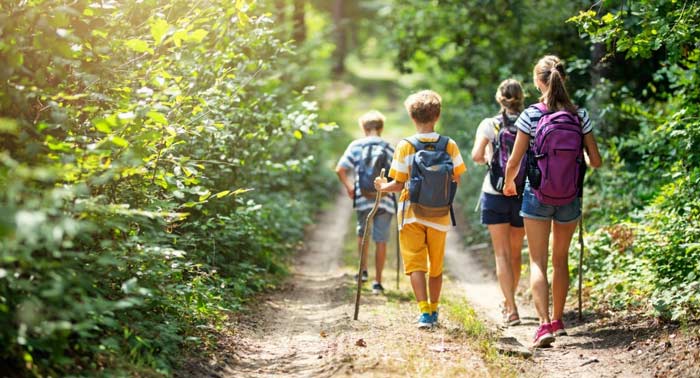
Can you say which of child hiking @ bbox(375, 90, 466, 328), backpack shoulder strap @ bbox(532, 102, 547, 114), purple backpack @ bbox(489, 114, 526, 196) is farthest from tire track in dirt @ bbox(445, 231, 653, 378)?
backpack shoulder strap @ bbox(532, 102, 547, 114)

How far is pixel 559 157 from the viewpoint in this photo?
22.0 ft

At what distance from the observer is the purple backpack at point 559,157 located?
670cm

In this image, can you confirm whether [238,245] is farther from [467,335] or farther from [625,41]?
[625,41]

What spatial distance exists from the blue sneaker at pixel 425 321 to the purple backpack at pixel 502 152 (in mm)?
1435

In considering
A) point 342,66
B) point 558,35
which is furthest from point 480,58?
point 342,66

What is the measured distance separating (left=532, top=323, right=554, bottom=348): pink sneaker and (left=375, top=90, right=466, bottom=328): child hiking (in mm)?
931

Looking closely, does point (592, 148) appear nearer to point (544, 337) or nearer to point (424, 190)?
point (424, 190)

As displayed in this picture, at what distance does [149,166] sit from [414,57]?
1282 centimetres

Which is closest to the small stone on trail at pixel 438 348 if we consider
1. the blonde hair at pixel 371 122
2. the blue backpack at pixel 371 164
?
the blue backpack at pixel 371 164

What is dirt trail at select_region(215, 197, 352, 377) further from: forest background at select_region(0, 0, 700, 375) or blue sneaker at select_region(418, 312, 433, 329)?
blue sneaker at select_region(418, 312, 433, 329)

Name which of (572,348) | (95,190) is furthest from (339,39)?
(95,190)

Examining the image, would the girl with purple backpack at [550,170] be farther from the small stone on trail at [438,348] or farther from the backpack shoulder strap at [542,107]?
the small stone on trail at [438,348]

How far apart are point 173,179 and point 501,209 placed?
3269mm

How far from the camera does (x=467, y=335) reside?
688cm
